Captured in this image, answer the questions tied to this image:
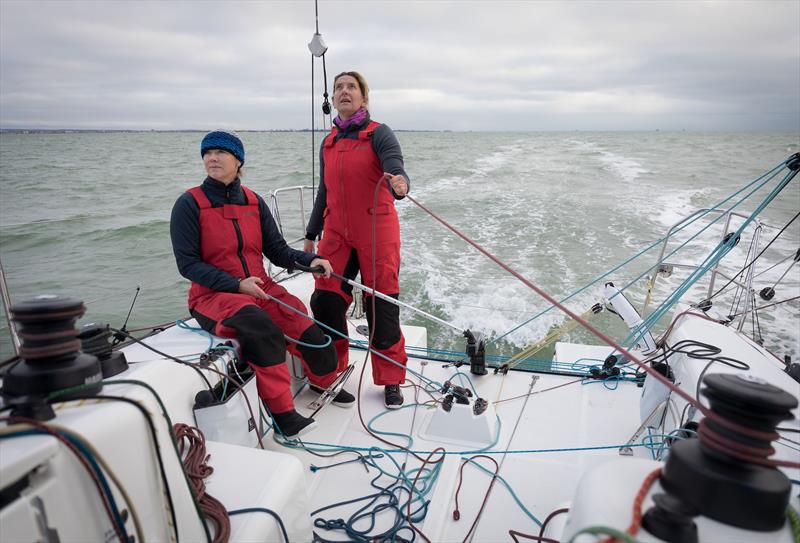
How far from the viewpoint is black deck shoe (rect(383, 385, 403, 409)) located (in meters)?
2.25

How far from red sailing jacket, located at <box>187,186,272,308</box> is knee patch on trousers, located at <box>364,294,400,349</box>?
552 millimetres

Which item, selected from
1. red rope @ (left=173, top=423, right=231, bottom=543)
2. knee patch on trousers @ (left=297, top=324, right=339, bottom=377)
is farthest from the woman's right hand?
red rope @ (left=173, top=423, right=231, bottom=543)

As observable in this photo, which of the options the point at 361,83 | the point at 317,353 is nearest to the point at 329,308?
the point at 317,353

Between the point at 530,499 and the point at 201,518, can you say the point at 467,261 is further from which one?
the point at 201,518

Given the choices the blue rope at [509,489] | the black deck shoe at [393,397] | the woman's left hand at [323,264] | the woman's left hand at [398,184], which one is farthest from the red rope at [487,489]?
the woman's left hand at [398,184]

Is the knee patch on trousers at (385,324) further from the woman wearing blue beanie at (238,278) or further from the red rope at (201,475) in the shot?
the red rope at (201,475)

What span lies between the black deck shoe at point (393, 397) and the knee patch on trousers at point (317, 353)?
11.4 inches

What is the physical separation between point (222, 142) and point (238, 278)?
0.56 meters

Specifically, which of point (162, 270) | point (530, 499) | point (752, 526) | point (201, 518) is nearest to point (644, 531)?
point (752, 526)

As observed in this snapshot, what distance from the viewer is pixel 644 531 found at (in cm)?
71

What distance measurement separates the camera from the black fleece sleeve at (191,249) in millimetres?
1878

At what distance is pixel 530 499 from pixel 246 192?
65.8 inches

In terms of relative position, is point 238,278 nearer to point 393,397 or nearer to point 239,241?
point 239,241

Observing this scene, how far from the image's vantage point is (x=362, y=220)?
7.10ft
